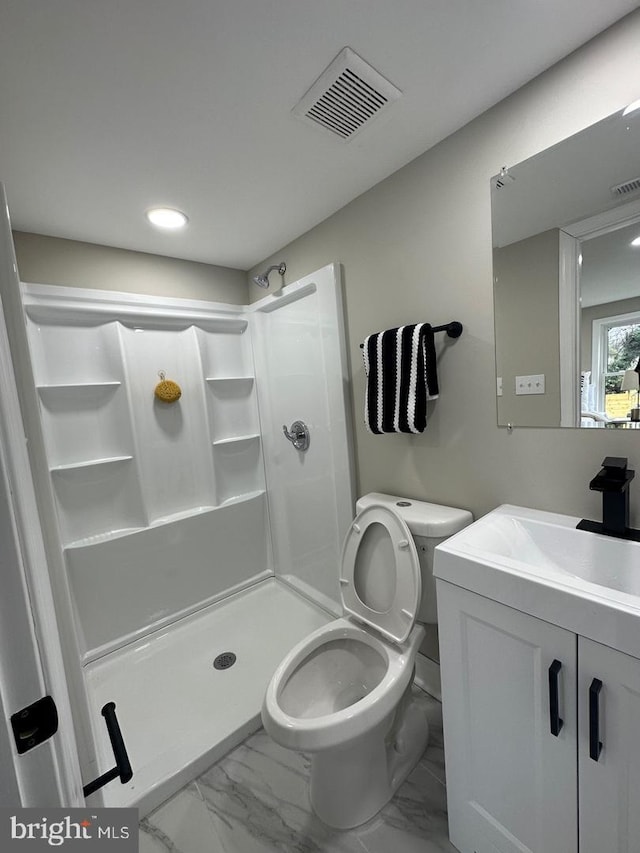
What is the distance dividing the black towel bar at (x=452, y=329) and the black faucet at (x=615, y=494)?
25.0 inches

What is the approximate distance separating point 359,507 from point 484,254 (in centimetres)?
110

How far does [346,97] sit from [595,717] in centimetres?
172

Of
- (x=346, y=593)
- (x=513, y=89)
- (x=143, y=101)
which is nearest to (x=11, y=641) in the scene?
(x=346, y=593)

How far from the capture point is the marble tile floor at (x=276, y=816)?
3.67ft

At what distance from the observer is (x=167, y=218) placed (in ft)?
5.60

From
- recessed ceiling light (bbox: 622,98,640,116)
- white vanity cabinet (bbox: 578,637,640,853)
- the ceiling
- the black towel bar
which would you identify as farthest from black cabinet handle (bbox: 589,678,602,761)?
the ceiling

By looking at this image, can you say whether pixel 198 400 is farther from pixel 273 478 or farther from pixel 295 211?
pixel 295 211

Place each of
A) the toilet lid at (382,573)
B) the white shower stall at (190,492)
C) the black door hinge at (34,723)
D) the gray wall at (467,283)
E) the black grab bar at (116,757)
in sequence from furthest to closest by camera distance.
Result: the white shower stall at (190,492) → the toilet lid at (382,573) → the gray wall at (467,283) → the black grab bar at (116,757) → the black door hinge at (34,723)

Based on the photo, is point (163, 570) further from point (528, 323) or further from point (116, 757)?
point (528, 323)

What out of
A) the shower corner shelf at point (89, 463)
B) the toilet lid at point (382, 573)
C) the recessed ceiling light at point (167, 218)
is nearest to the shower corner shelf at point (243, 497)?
the shower corner shelf at point (89, 463)

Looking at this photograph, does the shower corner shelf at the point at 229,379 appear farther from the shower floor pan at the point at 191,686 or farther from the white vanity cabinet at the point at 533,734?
the white vanity cabinet at the point at 533,734

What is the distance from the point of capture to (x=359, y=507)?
5.16 feet

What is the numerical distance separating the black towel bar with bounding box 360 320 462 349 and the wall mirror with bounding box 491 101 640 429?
144 millimetres

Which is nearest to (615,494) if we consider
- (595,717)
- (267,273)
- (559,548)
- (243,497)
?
(559,548)
